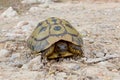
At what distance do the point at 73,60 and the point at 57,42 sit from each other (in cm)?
33

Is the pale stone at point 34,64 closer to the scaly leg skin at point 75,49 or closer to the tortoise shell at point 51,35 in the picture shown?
the tortoise shell at point 51,35

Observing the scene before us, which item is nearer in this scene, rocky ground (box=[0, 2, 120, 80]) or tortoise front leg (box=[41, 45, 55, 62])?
rocky ground (box=[0, 2, 120, 80])

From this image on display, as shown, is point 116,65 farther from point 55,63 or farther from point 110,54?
point 55,63

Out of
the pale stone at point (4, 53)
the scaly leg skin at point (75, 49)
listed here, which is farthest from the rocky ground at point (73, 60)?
the scaly leg skin at point (75, 49)

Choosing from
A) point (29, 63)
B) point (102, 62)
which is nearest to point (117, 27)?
point (102, 62)

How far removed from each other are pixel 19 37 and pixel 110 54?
1845 millimetres

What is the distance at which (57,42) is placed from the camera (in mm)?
4957

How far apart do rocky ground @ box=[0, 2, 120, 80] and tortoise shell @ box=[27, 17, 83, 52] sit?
20cm

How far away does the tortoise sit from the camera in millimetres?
4906

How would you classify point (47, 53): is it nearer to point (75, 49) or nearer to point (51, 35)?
point (51, 35)

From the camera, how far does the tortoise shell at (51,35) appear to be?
4.91 metres

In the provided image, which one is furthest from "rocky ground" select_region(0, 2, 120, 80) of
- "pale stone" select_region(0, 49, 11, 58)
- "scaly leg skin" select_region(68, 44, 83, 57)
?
"scaly leg skin" select_region(68, 44, 83, 57)

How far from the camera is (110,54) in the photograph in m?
5.35

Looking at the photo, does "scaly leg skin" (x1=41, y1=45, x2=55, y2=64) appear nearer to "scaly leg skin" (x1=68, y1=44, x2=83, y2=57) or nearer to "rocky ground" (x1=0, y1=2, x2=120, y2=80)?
"rocky ground" (x1=0, y1=2, x2=120, y2=80)
